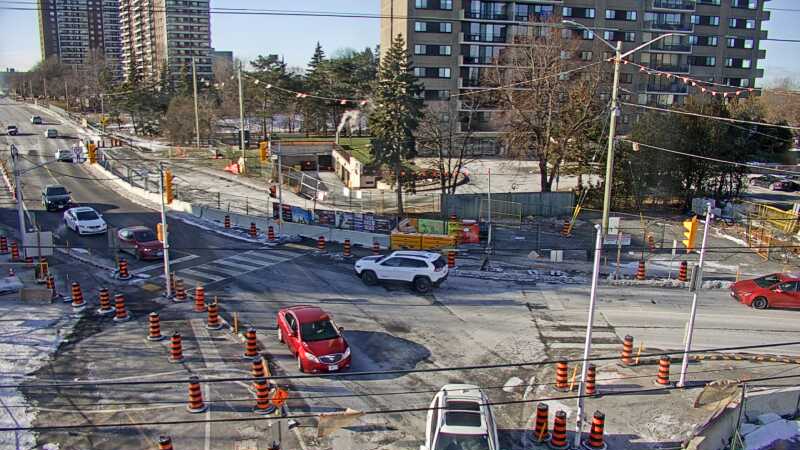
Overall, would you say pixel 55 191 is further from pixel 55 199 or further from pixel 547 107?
pixel 547 107

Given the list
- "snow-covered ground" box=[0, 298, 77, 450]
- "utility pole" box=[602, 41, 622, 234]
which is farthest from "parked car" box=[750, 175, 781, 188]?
"snow-covered ground" box=[0, 298, 77, 450]

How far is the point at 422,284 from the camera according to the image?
25562 mm

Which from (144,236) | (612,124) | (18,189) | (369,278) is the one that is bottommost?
(369,278)

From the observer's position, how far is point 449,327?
2197 centimetres

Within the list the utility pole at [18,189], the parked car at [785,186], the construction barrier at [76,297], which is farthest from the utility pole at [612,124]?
A: the parked car at [785,186]

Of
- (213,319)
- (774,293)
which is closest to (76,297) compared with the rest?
(213,319)

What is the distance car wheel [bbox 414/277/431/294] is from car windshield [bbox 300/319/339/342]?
7115 mm

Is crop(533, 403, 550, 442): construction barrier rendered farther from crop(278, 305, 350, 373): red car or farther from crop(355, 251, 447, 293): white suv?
crop(355, 251, 447, 293): white suv

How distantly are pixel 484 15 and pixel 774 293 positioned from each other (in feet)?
188

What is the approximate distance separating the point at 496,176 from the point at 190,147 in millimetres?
38987

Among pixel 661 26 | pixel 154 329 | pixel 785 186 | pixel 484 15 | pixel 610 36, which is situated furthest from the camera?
pixel 661 26

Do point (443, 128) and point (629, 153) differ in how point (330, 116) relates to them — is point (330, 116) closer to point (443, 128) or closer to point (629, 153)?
point (443, 128)

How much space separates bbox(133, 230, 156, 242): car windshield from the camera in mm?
30609

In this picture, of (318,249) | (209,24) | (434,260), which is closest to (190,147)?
(318,249)
